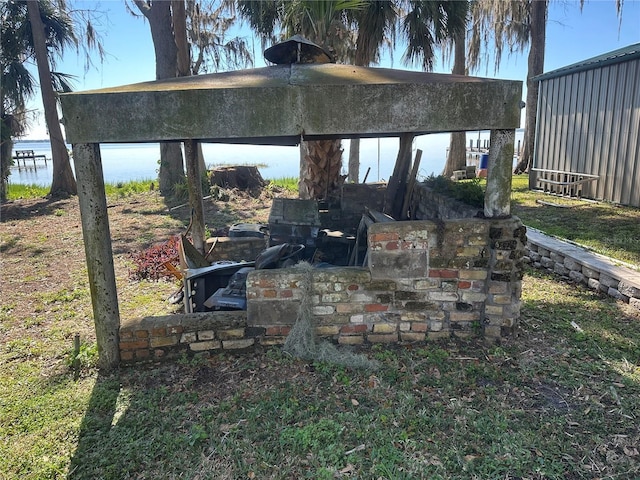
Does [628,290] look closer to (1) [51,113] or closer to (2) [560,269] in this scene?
(2) [560,269]

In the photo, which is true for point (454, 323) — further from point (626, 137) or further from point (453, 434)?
point (626, 137)

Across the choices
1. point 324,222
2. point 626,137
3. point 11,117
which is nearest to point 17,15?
point 11,117

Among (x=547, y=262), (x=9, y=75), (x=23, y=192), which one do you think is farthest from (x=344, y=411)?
(x=23, y=192)

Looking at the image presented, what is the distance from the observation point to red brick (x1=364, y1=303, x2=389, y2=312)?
3.73m

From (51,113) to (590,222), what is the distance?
1663cm

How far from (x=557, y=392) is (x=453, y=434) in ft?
3.36

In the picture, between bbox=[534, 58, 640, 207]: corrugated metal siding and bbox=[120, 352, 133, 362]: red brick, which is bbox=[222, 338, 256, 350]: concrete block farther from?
bbox=[534, 58, 640, 207]: corrugated metal siding

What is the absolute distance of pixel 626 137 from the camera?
30.2ft

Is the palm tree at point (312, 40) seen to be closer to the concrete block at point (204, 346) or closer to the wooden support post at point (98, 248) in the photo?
the concrete block at point (204, 346)

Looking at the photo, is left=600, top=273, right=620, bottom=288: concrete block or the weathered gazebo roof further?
left=600, top=273, right=620, bottom=288: concrete block

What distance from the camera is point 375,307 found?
3736 millimetres

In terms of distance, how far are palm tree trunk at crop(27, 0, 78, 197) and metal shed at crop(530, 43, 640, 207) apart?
14829 millimetres

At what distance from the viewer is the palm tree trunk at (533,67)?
48.6 ft

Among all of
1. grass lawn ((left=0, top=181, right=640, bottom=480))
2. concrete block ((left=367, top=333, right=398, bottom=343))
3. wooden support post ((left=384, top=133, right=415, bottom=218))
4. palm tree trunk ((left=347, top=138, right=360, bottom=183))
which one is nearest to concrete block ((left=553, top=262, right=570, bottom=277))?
grass lawn ((left=0, top=181, right=640, bottom=480))
